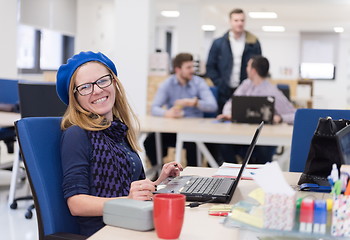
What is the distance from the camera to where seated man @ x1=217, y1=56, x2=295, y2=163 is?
4.61 metres

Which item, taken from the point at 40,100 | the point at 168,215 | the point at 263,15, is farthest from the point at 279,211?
the point at 263,15

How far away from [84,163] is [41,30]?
8.53 metres

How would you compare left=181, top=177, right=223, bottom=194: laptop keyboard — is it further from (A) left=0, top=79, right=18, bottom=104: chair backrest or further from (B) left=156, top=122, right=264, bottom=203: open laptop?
(A) left=0, top=79, right=18, bottom=104: chair backrest

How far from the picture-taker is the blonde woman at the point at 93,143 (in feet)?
5.32

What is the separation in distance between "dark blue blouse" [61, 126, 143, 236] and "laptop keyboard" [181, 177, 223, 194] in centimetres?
29

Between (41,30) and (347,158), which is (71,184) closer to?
(347,158)

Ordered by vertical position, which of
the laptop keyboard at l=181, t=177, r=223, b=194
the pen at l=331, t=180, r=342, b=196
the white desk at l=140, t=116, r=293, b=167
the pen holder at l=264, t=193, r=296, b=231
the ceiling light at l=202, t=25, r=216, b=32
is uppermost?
the ceiling light at l=202, t=25, r=216, b=32

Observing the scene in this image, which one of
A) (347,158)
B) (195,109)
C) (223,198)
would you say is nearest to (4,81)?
(195,109)

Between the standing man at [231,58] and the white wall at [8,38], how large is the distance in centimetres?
343

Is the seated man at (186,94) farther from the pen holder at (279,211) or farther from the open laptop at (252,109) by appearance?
the pen holder at (279,211)

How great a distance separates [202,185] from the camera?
1.79 meters

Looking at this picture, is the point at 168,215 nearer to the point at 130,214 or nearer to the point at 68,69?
the point at 130,214

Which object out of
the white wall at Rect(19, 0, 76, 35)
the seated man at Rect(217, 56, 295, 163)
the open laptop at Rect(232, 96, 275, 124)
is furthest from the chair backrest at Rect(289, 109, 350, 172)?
the white wall at Rect(19, 0, 76, 35)

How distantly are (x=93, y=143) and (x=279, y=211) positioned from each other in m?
0.80
